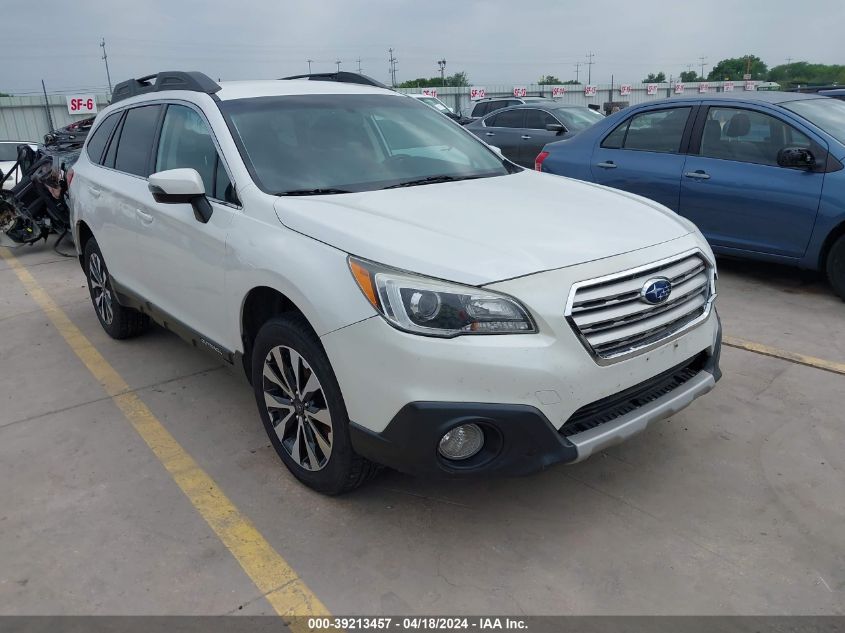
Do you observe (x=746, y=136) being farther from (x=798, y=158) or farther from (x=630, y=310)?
(x=630, y=310)

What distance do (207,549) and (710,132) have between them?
530 cm

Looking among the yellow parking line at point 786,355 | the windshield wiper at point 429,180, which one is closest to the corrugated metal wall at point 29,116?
the windshield wiper at point 429,180

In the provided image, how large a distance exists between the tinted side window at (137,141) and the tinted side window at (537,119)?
900 centimetres

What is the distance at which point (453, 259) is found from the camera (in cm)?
251

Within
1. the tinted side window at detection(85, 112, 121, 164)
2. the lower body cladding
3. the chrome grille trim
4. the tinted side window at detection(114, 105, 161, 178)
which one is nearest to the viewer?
the lower body cladding

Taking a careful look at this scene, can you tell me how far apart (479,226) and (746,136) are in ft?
13.3

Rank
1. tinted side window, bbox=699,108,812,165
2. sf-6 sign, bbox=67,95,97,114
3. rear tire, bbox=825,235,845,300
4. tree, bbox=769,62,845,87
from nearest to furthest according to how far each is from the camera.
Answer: rear tire, bbox=825,235,845,300, tinted side window, bbox=699,108,812,165, sf-6 sign, bbox=67,95,97,114, tree, bbox=769,62,845,87

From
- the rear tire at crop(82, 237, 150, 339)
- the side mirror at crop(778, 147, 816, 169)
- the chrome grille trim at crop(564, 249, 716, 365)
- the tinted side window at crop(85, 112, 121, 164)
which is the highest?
the tinted side window at crop(85, 112, 121, 164)

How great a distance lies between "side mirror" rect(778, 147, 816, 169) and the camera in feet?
17.4

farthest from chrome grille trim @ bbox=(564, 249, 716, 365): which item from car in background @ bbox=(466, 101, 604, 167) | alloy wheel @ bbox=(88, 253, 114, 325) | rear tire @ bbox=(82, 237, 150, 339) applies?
car in background @ bbox=(466, 101, 604, 167)

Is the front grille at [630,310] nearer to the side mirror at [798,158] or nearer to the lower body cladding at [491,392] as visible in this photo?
the lower body cladding at [491,392]

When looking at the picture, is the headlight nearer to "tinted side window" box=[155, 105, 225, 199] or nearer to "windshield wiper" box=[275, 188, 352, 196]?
"windshield wiper" box=[275, 188, 352, 196]
